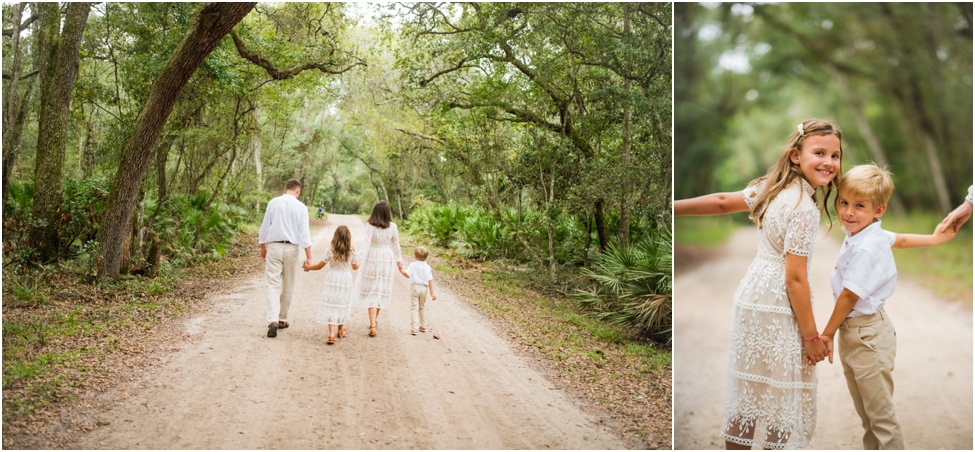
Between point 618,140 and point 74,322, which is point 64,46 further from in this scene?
point 618,140

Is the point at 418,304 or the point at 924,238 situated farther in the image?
the point at 418,304

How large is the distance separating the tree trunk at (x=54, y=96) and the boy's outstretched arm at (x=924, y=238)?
417 centimetres

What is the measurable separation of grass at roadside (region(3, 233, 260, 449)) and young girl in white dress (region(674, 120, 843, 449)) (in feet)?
8.91

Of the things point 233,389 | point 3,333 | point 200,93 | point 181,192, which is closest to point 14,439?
point 3,333

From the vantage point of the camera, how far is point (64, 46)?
3295 millimetres

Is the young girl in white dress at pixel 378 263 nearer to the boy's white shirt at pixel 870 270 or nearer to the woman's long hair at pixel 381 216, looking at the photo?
the woman's long hair at pixel 381 216

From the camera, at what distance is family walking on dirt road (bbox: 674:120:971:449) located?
2096 mm

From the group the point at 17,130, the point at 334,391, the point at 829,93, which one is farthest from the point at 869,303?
the point at 17,130

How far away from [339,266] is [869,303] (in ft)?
8.97

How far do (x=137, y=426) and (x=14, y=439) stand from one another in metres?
0.61

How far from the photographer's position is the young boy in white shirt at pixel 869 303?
2.12m

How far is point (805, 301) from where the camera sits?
207cm

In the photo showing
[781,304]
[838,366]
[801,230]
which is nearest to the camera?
[801,230]

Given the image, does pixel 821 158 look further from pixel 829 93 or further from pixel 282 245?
pixel 282 245
